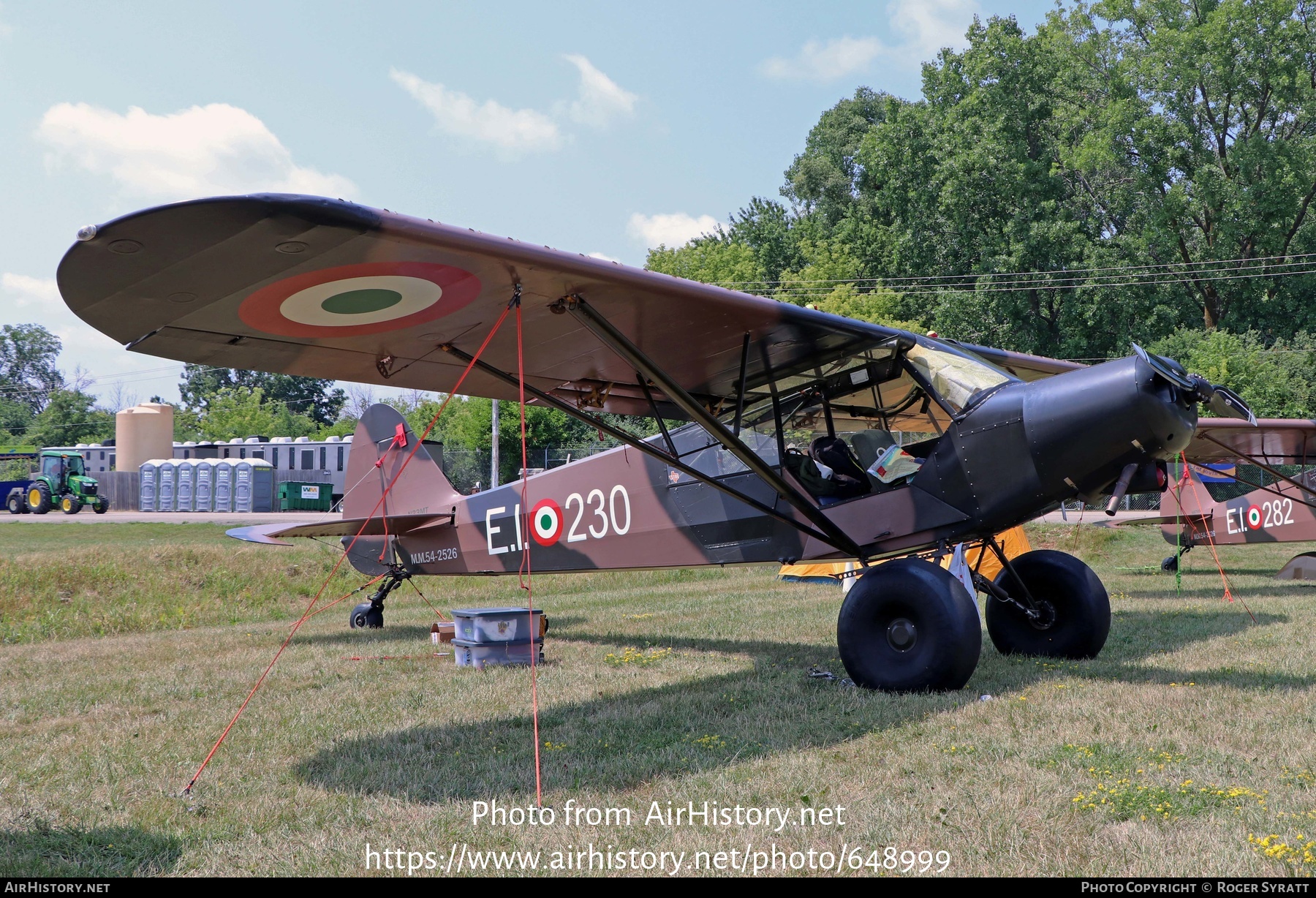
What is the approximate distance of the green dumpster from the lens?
4438 centimetres

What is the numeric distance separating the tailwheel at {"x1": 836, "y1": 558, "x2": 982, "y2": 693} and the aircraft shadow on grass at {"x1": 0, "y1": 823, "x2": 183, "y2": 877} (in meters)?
4.19

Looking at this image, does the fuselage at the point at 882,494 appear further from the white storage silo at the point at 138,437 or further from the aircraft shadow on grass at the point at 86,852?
the white storage silo at the point at 138,437

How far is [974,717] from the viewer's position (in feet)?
17.7

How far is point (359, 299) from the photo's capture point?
515 cm

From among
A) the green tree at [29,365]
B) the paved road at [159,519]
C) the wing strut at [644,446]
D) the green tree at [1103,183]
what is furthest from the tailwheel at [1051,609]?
the green tree at [29,365]

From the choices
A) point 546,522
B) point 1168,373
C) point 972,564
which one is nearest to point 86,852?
point 1168,373

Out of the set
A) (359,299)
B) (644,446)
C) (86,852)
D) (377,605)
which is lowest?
(86,852)

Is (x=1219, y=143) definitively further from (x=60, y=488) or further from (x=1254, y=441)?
(x=60, y=488)

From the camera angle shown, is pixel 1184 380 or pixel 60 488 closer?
pixel 1184 380

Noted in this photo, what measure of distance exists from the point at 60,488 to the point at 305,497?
33.4 ft

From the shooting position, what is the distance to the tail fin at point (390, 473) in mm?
11539

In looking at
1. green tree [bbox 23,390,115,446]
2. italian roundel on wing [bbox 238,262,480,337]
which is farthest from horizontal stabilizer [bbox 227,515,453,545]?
green tree [bbox 23,390,115,446]

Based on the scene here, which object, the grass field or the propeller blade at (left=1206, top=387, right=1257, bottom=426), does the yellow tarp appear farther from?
the propeller blade at (left=1206, top=387, right=1257, bottom=426)
